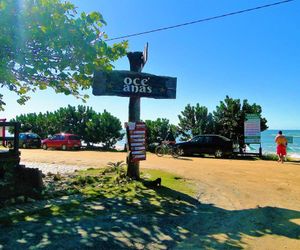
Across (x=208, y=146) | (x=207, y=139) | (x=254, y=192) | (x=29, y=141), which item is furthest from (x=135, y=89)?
(x=29, y=141)

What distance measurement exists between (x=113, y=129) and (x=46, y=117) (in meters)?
11.6

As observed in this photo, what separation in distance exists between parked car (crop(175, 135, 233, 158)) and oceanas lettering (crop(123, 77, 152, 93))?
42.5 ft

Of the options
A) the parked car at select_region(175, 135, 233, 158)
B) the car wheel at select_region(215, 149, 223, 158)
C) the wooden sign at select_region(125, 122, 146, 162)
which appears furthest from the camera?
the car wheel at select_region(215, 149, 223, 158)

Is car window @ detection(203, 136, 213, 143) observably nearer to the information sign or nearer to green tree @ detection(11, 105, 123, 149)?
the information sign

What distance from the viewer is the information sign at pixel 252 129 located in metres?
24.2

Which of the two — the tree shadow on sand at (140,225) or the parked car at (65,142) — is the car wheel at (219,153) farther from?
the tree shadow on sand at (140,225)

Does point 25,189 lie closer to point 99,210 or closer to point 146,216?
point 99,210

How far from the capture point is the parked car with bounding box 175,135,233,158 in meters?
24.5

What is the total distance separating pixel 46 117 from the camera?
138 ft

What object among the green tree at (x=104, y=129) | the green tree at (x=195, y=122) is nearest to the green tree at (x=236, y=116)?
the green tree at (x=195, y=122)

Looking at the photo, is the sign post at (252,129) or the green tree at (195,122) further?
the green tree at (195,122)

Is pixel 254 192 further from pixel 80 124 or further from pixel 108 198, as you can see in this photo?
pixel 80 124

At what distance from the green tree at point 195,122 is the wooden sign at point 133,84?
18164 millimetres

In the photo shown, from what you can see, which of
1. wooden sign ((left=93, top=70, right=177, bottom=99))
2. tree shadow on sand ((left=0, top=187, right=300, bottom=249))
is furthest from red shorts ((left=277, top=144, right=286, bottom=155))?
tree shadow on sand ((left=0, top=187, right=300, bottom=249))
